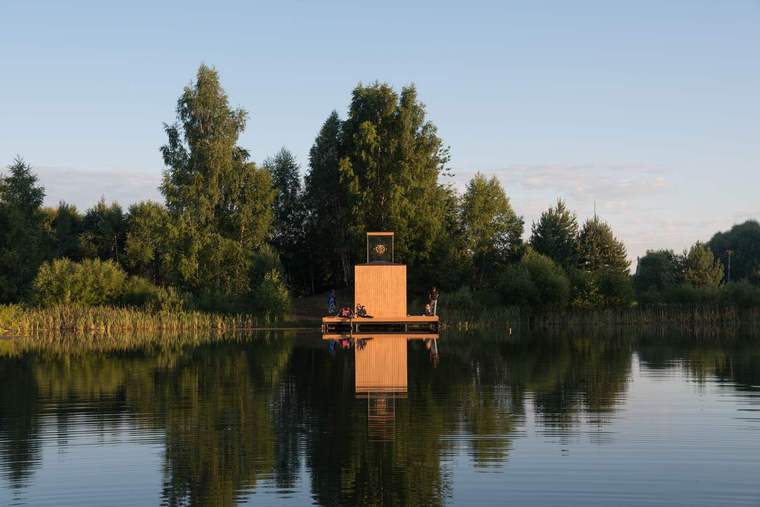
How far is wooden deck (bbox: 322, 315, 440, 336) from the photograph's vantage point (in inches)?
1869

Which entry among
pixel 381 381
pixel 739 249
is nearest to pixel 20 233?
pixel 381 381

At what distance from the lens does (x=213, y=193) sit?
5728 centimetres

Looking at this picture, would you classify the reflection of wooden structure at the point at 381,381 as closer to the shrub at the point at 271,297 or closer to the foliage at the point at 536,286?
the shrub at the point at 271,297

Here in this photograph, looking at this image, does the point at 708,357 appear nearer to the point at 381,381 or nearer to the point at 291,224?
the point at 381,381

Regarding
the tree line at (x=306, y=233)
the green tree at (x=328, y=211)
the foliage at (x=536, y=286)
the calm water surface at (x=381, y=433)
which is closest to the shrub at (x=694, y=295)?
the tree line at (x=306, y=233)

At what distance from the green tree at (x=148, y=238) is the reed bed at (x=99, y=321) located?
23.4ft

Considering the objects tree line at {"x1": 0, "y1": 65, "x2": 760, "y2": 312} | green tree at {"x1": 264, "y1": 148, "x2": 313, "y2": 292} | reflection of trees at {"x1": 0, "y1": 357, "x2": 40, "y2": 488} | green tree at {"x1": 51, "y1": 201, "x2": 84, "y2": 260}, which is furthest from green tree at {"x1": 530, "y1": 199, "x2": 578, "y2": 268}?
reflection of trees at {"x1": 0, "y1": 357, "x2": 40, "y2": 488}

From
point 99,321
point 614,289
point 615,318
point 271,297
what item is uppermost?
point 614,289

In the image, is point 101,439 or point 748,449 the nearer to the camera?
point 748,449

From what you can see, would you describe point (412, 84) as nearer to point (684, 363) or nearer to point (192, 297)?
point (192, 297)

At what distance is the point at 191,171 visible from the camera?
191ft

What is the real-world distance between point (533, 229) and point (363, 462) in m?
55.1

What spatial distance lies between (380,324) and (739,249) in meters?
59.3

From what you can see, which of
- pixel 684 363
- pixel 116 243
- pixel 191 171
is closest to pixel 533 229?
pixel 191 171
